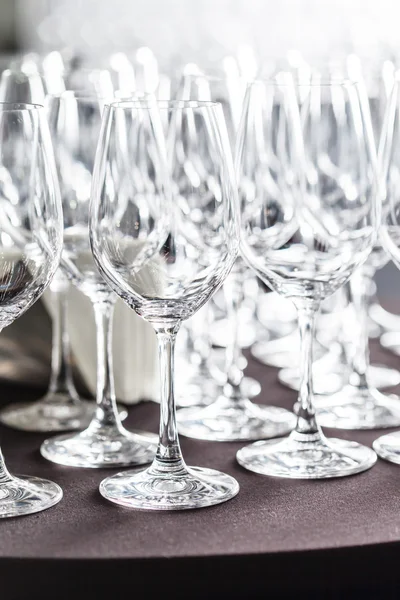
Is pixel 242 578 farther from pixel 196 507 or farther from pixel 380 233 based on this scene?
pixel 380 233

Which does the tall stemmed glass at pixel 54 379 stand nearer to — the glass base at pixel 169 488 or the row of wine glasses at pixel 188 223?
the row of wine glasses at pixel 188 223

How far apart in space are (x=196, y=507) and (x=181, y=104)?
Answer: 0.28 meters

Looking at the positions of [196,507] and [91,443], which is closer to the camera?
[196,507]

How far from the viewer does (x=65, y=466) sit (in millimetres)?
904

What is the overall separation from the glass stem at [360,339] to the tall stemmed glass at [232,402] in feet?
0.37

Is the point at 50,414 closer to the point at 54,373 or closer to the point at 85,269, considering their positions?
the point at 54,373

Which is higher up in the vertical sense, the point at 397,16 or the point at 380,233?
the point at 397,16

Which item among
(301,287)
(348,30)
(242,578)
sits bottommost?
(242,578)

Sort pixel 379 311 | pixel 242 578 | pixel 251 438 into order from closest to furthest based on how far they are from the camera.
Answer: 1. pixel 242 578
2. pixel 251 438
3. pixel 379 311

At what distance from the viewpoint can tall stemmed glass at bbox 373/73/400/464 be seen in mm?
917

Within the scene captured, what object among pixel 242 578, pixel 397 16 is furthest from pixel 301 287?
pixel 397 16

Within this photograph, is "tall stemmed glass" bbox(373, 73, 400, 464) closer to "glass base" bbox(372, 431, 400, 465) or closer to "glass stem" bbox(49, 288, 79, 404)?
"glass base" bbox(372, 431, 400, 465)

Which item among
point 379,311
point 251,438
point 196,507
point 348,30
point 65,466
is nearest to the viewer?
point 196,507

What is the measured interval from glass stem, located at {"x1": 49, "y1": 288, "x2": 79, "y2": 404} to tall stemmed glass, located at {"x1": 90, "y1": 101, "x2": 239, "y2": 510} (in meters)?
0.32
